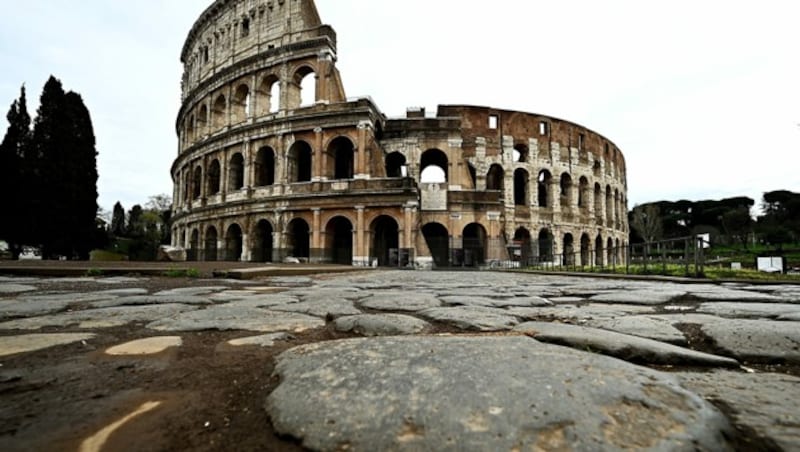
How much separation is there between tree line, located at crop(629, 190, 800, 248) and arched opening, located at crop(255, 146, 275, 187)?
2915 cm

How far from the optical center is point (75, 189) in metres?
23.0

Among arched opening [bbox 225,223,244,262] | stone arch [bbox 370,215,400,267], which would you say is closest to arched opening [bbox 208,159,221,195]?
arched opening [bbox 225,223,244,262]

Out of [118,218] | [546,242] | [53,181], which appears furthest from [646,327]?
[118,218]

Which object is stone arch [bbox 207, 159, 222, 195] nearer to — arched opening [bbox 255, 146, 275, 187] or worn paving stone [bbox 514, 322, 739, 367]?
arched opening [bbox 255, 146, 275, 187]

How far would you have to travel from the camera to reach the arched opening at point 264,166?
20828 mm

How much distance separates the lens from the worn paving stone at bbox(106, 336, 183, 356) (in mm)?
1443

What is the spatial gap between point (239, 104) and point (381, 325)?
23.8 meters

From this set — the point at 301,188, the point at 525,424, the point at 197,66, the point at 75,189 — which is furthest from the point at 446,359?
the point at 197,66

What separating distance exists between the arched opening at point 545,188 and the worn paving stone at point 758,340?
24.5m

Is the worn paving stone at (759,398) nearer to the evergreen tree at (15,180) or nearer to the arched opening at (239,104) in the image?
the arched opening at (239,104)

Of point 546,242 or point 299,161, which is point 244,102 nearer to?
point 299,161

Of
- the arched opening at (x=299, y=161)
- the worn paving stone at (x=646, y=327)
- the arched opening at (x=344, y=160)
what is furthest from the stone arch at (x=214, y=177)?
the worn paving stone at (x=646, y=327)

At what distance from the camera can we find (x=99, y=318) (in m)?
2.21

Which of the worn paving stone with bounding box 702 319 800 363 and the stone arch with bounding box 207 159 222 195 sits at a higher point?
the stone arch with bounding box 207 159 222 195
